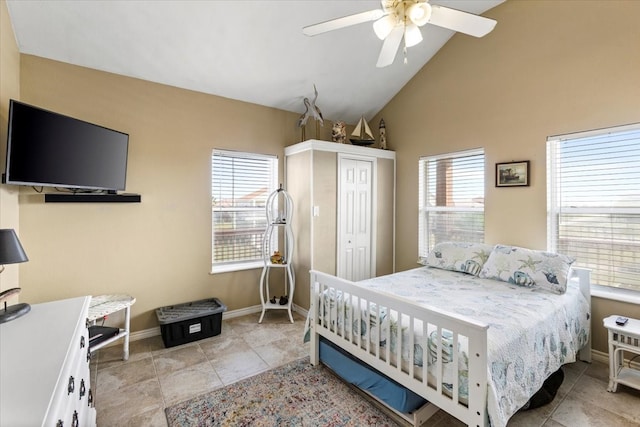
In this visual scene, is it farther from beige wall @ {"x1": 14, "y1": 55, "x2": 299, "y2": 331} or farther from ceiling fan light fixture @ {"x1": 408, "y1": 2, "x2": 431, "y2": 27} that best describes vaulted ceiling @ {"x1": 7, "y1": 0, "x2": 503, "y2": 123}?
ceiling fan light fixture @ {"x1": 408, "y1": 2, "x2": 431, "y2": 27}

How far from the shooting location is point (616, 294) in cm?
249

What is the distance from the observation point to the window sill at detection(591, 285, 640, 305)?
7.87ft

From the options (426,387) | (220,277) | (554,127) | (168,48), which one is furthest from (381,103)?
(426,387)

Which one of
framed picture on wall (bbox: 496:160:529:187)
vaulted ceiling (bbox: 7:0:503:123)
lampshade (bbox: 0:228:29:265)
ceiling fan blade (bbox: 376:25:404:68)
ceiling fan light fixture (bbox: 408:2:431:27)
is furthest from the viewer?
framed picture on wall (bbox: 496:160:529:187)

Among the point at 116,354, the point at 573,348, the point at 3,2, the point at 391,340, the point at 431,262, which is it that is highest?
the point at 3,2

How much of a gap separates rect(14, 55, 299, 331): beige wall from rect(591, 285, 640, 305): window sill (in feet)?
11.1

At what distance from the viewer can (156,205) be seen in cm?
301

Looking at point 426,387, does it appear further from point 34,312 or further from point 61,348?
point 34,312

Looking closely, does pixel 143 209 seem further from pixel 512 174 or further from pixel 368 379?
pixel 512 174

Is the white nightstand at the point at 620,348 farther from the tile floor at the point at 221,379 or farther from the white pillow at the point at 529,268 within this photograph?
the white pillow at the point at 529,268

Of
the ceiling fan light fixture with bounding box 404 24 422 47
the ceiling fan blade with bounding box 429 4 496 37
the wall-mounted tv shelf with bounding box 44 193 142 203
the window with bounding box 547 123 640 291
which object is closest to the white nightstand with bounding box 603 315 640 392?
the window with bounding box 547 123 640 291

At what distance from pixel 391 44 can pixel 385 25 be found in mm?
229

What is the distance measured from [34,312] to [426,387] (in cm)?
209

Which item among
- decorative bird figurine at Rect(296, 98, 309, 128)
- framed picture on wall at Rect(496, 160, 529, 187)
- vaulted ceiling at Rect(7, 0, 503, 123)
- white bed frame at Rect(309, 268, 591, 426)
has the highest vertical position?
vaulted ceiling at Rect(7, 0, 503, 123)
